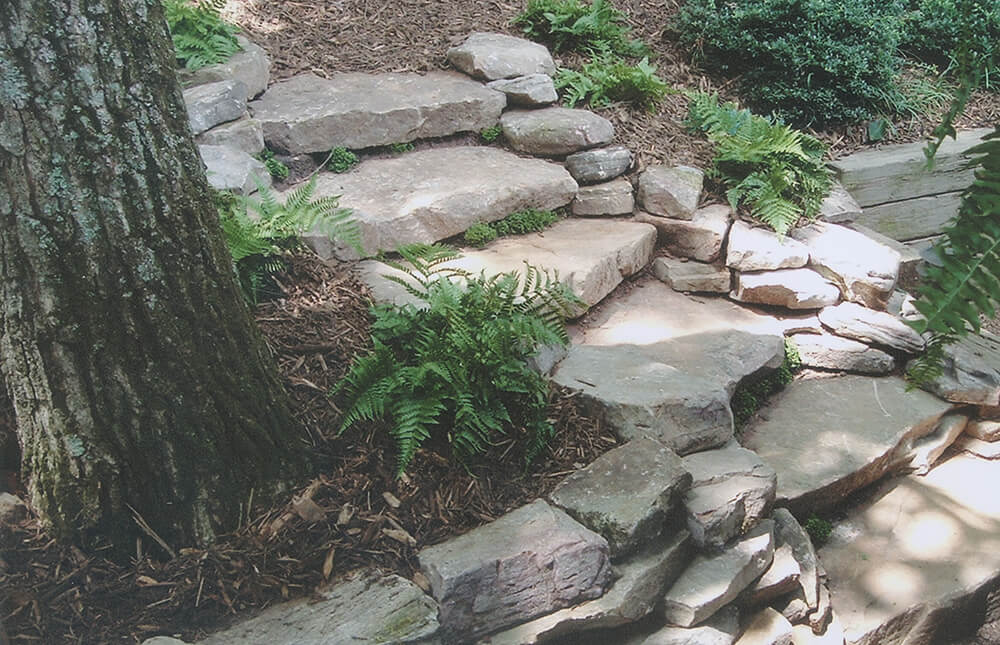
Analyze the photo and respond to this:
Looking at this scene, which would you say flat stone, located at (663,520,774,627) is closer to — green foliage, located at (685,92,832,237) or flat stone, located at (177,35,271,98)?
green foliage, located at (685,92,832,237)

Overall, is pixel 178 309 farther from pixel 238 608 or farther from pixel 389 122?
pixel 389 122

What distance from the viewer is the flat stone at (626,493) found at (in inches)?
130

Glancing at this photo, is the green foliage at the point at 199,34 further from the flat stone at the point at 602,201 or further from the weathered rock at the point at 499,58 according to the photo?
the flat stone at the point at 602,201

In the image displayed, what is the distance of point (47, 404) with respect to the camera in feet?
9.16

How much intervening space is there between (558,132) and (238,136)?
1.99m

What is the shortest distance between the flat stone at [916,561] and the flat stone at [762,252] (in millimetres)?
1420

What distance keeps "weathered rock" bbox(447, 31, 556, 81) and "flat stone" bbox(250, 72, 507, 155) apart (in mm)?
118

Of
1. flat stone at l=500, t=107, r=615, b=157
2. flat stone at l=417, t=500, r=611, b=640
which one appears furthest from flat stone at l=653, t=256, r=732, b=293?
flat stone at l=417, t=500, r=611, b=640

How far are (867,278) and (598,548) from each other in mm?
2952

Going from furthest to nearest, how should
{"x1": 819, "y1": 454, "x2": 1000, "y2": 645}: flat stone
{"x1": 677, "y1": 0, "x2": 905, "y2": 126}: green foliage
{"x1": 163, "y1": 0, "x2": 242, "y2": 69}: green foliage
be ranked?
{"x1": 677, "y1": 0, "x2": 905, "y2": 126}: green foliage
{"x1": 163, "y1": 0, "x2": 242, "y2": 69}: green foliage
{"x1": 819, "y1": 454, "x2": 1000, "y2": 645}: flat stone

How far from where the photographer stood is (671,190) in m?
5.59

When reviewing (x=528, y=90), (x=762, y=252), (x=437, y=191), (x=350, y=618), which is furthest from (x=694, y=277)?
(x=350, y=618)

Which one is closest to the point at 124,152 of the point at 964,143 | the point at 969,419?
the point at 969,419

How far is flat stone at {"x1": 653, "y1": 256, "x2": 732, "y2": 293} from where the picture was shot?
5.41 metres
